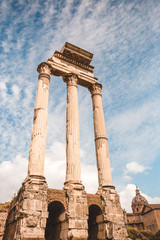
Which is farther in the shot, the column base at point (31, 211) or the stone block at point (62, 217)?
the stone block at point (62, 217)

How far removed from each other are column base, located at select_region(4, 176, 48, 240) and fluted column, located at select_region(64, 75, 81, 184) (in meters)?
2.39

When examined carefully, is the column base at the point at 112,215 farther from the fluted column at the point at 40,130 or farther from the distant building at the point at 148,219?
the distant building at the point at 148,219

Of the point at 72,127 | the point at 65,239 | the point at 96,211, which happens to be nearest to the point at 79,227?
the point at 65,239

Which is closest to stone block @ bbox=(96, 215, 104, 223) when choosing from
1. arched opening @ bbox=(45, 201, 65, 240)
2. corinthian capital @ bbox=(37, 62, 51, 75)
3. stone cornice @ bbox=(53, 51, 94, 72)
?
arched opening @ bbox=(45, 201, 65, 240)

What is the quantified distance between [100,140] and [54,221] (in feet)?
23.6

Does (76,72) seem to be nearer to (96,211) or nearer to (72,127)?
(72,127)

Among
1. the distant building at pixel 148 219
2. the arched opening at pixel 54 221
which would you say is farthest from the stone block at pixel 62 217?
the distant building at pixel 148 219

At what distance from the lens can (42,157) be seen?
13.1 m

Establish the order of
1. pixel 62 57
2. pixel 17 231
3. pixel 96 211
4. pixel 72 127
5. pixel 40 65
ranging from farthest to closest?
pixel 62 57 → pixel 40 65 → pixel 72 127 → pixel 96 211 → pixel 17 231

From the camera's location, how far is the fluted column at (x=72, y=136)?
13.9m

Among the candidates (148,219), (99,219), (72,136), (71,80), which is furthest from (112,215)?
(148,219)

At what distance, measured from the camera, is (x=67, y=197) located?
12.7m

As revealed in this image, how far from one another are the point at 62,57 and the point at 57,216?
14406 millimetres

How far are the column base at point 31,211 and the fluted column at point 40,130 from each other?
0.78m
